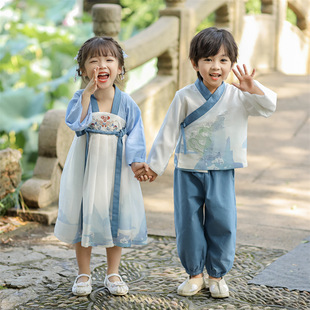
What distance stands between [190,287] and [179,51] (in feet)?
12.7

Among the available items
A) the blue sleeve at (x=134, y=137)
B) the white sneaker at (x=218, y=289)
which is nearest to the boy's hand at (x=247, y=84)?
the blue sleeve at (x=134, y=137)

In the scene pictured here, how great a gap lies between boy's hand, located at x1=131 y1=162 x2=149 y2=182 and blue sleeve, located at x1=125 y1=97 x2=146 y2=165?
0.08 ft

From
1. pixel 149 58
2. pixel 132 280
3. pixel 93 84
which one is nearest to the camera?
pixel 93 84

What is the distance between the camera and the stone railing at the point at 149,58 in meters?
4.53

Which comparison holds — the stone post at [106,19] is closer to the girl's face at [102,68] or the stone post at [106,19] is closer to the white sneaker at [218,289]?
the girl's face at [102,68]

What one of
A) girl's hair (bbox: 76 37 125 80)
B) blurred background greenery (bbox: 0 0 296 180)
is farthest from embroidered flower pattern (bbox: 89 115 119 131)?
blurred background greenery (bbox: 0 0 296 180)

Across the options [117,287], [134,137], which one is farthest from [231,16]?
[117,287]

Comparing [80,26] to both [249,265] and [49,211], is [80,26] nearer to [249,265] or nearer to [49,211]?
[49,211]

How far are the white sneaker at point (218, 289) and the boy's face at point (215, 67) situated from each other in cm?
101

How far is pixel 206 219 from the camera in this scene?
3.06 m

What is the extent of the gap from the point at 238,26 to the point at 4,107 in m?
3.65

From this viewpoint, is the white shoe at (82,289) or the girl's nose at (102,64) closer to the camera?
the girl's nose at (102,64)

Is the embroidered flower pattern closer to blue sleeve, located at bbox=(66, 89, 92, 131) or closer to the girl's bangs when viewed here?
blue sleeve, located at bbox=(66, 89, 92, 131)

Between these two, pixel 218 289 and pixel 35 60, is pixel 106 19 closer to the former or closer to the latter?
pixel 218 289
